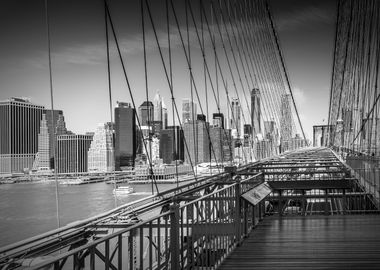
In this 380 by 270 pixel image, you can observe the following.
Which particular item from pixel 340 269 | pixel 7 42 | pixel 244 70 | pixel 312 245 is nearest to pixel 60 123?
pixel 7 42

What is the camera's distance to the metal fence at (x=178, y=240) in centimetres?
238

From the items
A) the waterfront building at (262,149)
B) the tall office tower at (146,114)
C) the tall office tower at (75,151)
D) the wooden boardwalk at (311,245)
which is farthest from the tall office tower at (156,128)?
Answer: the wooden boardwalk at (311,245)

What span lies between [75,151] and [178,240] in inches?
781

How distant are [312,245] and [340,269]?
3.98 ft

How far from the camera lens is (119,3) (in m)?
16.7

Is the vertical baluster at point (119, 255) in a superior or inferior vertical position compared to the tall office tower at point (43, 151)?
inferior

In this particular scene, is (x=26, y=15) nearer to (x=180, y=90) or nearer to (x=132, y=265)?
(x=180, y=90)

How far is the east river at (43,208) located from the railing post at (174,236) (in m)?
21.7

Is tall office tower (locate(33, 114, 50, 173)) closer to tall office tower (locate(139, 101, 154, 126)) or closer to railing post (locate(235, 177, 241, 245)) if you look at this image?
tall office tower (locate(139, 101, 154, 126))

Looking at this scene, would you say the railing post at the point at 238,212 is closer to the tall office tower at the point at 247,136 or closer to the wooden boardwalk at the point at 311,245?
the wooden boardwalk at the point at 311,245

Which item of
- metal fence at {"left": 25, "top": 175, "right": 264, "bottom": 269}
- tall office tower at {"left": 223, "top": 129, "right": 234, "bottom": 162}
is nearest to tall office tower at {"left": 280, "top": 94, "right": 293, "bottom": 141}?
tall office tower at {"left": 223, "top": 129, "right": 234, "bottom": 162}

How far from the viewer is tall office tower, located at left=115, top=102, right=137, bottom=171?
1316 centimetres

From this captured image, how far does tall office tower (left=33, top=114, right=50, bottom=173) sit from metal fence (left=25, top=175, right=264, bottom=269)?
9.35m

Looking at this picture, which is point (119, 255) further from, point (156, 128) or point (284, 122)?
point (284, 122)
